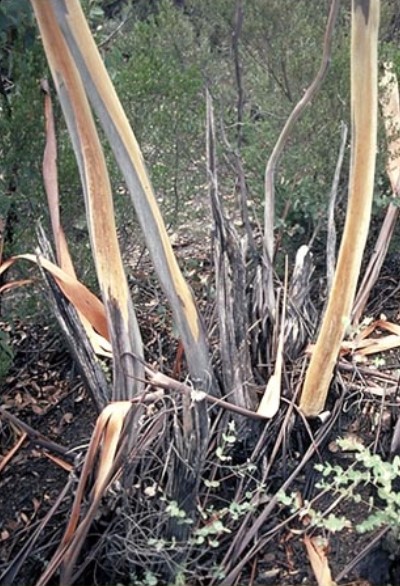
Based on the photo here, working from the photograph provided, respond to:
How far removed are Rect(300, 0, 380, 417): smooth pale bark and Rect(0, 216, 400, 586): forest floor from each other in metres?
0.23

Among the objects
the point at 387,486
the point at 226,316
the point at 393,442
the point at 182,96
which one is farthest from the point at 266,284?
the point at 182,96

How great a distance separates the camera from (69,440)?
2844 mm

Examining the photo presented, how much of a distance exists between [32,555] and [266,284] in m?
1.15

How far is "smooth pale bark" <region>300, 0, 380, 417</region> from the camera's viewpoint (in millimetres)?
2217

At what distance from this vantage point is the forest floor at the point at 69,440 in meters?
2.29

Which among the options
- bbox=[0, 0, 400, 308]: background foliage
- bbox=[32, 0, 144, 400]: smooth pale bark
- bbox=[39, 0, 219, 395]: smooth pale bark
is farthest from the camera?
bbox=[0, 0, 400, 308]: background foliage

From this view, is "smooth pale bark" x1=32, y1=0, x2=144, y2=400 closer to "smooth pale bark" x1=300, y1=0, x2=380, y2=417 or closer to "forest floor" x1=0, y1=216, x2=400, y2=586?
"forest floor" x1=0, y1=216, x2=400, y2=586

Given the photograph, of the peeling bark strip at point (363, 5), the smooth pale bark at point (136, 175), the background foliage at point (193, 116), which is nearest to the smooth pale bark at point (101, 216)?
the smooth pale bark at point (136, 175)

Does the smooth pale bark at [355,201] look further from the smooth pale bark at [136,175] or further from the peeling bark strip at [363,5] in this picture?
the smooth pale bark at [136,175]

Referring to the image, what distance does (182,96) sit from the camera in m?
3.46

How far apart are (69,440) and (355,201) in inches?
51.4

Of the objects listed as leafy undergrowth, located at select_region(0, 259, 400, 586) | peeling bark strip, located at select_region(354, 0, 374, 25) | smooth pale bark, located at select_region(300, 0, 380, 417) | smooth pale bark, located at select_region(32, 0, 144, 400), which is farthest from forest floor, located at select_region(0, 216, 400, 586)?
peeling bark strip, located at select_region(354, 0, 374, 25)

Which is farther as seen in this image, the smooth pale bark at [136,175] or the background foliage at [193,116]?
the background foliage at [193,116]

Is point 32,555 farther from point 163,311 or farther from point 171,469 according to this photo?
point 163,311
